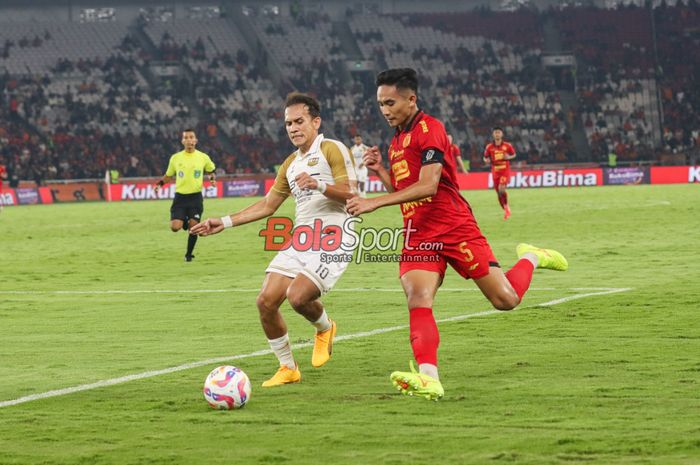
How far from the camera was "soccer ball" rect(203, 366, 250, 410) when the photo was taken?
7668mm

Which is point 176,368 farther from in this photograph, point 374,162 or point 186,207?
point 186,207

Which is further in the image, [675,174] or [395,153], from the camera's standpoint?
[675,174]

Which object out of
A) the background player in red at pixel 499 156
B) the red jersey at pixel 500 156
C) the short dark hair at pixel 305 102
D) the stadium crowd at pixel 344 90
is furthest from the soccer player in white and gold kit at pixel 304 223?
the stadium crowd at pixel 344 90

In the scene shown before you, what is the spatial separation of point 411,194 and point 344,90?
5858cm

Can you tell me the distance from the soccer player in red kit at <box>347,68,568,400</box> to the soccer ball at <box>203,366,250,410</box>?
114 cm

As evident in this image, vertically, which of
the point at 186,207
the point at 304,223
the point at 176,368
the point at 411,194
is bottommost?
the point at 186,207

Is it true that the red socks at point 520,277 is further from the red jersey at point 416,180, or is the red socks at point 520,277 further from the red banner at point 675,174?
the red banner at point 675,174

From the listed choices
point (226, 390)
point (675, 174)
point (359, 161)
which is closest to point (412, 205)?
point (226, 390)

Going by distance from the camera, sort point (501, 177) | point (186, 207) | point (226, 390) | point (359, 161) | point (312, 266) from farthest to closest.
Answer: point (359, 161) → point (501, 177) → point (186, 207) → point (312, 266) → point (226, 390)

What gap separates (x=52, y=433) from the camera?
699 cm

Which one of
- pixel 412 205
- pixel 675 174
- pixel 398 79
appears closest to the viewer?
pixel 398 79

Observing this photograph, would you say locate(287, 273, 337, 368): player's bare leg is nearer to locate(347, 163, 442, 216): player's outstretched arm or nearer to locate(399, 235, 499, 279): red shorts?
locate(399, 235, 499, 279): red shorts

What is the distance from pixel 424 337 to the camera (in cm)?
802

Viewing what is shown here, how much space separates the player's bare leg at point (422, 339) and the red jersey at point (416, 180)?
31 cm
